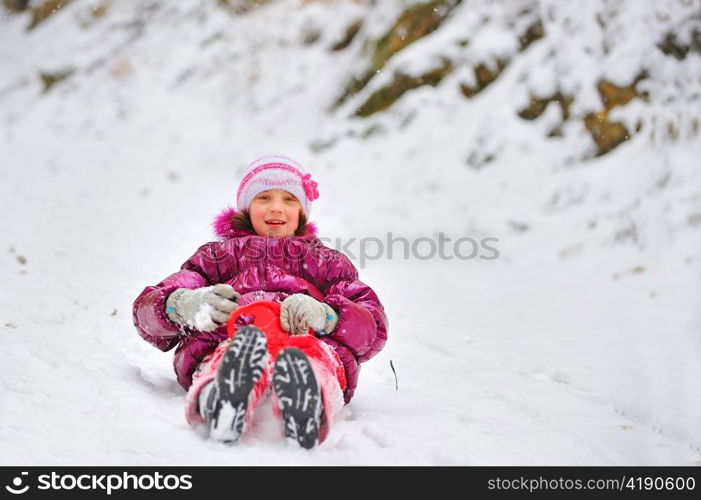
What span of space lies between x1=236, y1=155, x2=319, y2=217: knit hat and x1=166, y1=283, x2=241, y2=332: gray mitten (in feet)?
3.00

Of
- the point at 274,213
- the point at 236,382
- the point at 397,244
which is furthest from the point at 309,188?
the point at 397,244

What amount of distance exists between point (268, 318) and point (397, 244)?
13.1 ft

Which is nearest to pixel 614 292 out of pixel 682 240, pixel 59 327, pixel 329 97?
pixel 682 240

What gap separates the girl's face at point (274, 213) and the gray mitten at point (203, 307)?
2.28 ft

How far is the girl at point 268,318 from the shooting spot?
5.86 ft

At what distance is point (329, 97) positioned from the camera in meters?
9.68

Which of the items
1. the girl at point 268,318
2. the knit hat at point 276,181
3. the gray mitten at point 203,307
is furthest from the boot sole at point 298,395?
the knit hat at point 276,181

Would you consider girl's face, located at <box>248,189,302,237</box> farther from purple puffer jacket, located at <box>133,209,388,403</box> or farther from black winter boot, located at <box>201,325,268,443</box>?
black winter boot, located at <box>201,325,268,443</box>

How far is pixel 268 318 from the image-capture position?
2102 millimetres

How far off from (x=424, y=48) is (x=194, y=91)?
5.71 meters

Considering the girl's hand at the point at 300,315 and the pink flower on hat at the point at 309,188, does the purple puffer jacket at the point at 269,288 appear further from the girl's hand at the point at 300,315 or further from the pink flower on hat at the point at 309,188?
the pink flower on hat at the point at 309,188

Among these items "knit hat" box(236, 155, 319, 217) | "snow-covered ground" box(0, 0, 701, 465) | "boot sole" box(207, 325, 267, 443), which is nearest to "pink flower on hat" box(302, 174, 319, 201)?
"knit hat" box(236, 155, 319, 217)

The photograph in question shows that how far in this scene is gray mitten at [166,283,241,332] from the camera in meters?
2.10

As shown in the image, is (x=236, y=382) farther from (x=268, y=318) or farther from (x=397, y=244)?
(x=397, y=244)
